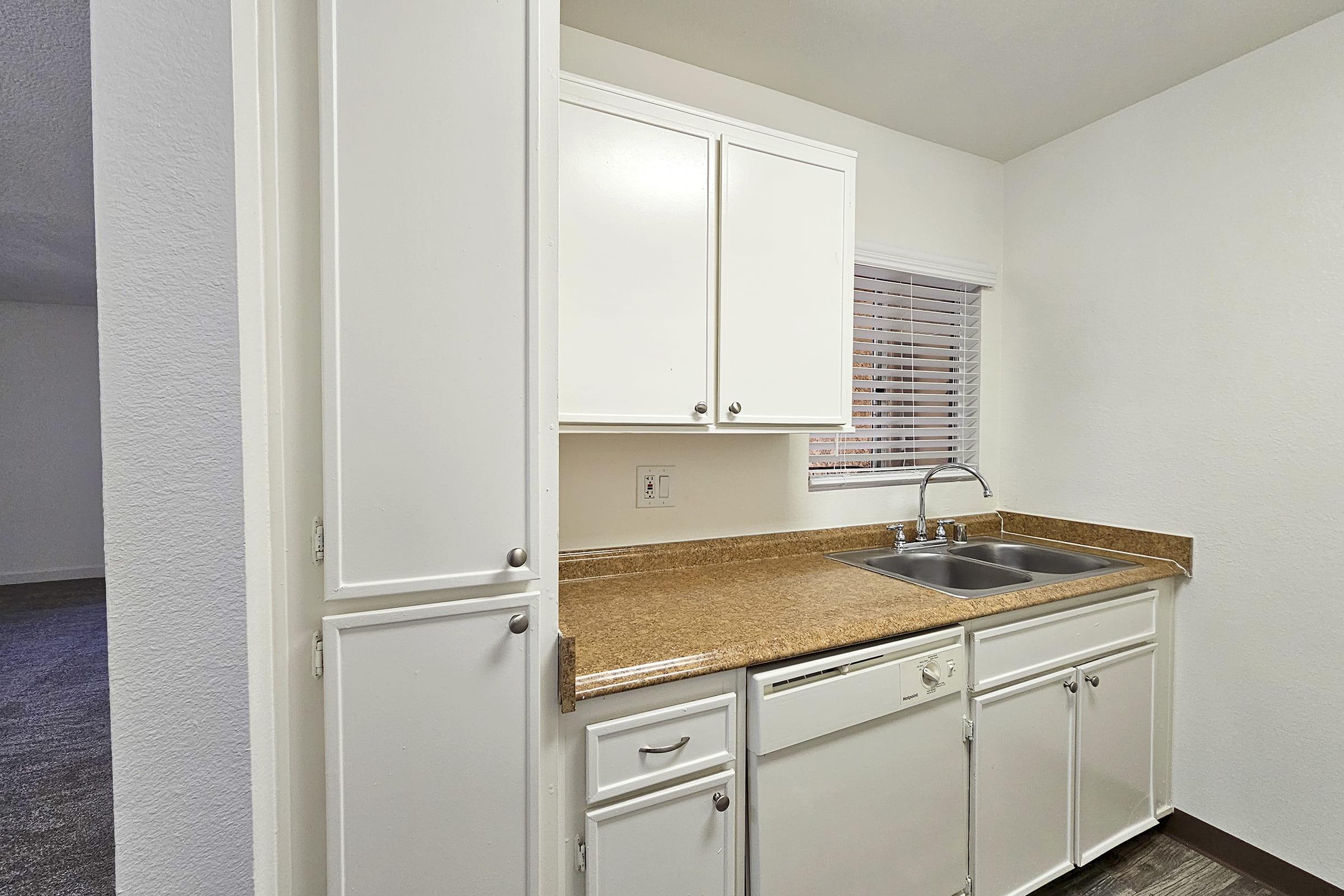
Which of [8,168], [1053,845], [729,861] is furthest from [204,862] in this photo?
[8,168]

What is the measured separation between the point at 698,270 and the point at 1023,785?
159 centimetres

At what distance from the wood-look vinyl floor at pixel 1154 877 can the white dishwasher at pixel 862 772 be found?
0.59 metres

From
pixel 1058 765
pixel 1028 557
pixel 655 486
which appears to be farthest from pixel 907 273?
pixel 1058 765

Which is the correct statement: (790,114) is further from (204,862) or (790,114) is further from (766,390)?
(204,862)

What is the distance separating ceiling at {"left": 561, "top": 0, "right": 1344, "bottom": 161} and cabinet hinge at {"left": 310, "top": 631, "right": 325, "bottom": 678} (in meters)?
1.64

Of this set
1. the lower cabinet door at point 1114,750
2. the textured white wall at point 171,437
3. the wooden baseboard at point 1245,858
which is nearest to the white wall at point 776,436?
the lower cabinet door at point 1114,750

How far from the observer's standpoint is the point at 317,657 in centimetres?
87

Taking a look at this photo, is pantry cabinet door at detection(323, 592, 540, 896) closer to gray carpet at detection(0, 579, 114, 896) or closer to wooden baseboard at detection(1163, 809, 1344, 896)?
gray carpet at detection(0, 579, 114, 896)

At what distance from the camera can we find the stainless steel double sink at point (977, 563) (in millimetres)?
1920

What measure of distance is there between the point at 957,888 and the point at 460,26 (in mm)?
2114

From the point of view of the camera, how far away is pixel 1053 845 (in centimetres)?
161

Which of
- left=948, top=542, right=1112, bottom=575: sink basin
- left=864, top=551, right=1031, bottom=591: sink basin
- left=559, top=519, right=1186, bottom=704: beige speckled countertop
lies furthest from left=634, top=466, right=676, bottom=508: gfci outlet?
left=948, top=542, right=1112, bottom=575: sink basin

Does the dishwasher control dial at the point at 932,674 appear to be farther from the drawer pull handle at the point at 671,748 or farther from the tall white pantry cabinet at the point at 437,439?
the tall white pantry cabinet at the point at 437,439

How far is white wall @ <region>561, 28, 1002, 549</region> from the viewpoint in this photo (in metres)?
1.70
